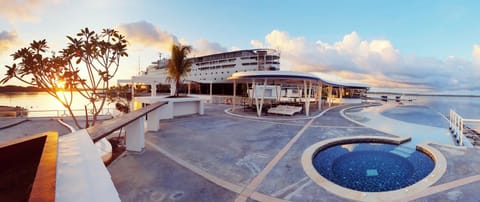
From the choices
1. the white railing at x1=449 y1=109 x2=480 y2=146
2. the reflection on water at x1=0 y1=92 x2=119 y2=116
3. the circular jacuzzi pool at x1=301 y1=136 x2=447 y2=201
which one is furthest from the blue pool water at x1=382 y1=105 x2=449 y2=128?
the reflection on water at x1=0 y1=92 x2=119 y2=116

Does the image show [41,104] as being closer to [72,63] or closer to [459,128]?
[72,63]

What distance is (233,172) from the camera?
14.0ft

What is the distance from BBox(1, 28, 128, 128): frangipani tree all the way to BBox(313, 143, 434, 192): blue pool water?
755 cm

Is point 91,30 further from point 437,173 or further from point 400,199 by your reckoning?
point 437,173

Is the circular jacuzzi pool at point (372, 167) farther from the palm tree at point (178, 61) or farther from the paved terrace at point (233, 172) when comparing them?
the palm tree at point (178, 61)

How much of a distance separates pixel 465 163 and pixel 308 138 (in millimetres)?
3661

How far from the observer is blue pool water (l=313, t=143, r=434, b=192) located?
4457 millimetres

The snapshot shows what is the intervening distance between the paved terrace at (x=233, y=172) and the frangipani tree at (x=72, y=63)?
10.9ft

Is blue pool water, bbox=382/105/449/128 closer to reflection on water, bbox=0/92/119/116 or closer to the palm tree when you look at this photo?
the palm tree

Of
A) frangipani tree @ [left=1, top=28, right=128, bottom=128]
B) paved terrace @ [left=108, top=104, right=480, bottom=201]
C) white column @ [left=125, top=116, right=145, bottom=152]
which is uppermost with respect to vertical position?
frangipani tree @ [left=1, top=28, right=128, bottom=128]

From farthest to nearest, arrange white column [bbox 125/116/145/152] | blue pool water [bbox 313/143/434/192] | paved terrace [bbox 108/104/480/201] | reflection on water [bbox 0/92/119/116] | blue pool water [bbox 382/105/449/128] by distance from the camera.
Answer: reflection on water [bbox 0/92/119/116], blue pool water [bbox 382/105/449/128], white column [bbox 125/116/145/152], blue pool water [bbox 313/143/434/192], paved terrace [bbox 108/104/480/201]

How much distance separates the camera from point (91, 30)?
701cm

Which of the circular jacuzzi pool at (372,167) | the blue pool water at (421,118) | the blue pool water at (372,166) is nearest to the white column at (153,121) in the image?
the circular jacuzzi pool at (372,167)

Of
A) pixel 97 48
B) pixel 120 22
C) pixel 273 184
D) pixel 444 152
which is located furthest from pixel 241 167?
pixel 120 22
